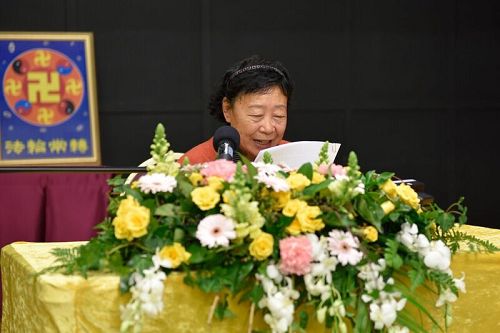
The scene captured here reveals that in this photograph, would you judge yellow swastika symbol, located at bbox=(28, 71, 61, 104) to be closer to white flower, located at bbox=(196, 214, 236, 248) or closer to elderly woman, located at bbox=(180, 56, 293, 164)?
elderly woman, located at bbox=(180, 56, 293, 164)

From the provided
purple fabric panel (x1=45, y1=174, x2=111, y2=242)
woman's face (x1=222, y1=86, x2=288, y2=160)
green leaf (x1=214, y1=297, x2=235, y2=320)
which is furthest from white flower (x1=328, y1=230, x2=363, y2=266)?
purple fabric panel (x1=45, y1=174, x2=111, y2=242)

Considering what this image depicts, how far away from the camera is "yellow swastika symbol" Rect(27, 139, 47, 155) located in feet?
14.1

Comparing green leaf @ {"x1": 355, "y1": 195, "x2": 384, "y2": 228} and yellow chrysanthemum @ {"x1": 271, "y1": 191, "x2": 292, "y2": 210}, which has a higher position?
yellow chrysanthemum @ {"x1": 271, "y1": 191, "x2": 292, "y2": 210}

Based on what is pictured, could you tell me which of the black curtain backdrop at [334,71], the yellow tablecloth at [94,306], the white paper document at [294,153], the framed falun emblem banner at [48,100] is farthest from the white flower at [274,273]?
the black curtain backdrop at [334,71]

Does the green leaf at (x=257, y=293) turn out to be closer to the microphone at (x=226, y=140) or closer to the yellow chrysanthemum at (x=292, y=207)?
the yellow chrysanthemum at (x=292, y=207)

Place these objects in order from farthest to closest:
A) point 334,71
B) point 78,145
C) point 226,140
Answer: point 334,71 < point 78,145 < point 226,140

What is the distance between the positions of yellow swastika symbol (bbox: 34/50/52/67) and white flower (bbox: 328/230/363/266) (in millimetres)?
3058

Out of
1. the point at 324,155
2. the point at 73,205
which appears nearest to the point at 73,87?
the point at 73,205

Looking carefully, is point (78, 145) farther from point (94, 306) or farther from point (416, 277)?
point (416, 277)

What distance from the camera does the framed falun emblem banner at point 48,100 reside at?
4285 millimetres

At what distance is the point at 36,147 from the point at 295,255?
9.97ft

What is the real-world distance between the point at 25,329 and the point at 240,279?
491mm

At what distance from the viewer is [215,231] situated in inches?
59.6

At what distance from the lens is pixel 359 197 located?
1.65m
